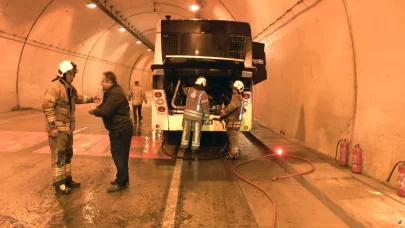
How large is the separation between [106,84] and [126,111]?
1.75 ft

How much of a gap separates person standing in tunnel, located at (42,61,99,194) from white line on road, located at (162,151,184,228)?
63.6 inches

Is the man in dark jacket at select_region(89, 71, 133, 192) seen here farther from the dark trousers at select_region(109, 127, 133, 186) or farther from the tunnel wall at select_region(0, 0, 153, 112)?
the tunnel wall at select_region(0, 0, 153, 112)

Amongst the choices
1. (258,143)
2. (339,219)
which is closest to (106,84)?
(339,219)

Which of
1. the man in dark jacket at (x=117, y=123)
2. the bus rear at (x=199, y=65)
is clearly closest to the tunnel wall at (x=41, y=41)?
the bus rear at (x=199, y=65)

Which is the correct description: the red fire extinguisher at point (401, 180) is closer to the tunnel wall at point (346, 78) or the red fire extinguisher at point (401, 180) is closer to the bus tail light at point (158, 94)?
the tunnel wall at point (346, 78)

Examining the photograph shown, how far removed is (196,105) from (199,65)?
99 cm

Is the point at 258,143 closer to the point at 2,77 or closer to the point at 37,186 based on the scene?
the point at 37,186

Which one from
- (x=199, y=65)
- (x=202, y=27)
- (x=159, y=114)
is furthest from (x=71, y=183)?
(x=202, y=27)

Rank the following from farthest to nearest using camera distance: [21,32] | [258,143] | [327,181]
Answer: [21,32]
[258,143]
[327,181]

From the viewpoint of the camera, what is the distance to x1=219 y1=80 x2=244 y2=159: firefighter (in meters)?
7.47

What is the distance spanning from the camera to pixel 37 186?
5.42 metres

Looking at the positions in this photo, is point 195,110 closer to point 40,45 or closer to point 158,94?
point 158,94

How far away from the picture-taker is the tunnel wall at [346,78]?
509 centimetres

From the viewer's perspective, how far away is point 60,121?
16.8 feet
